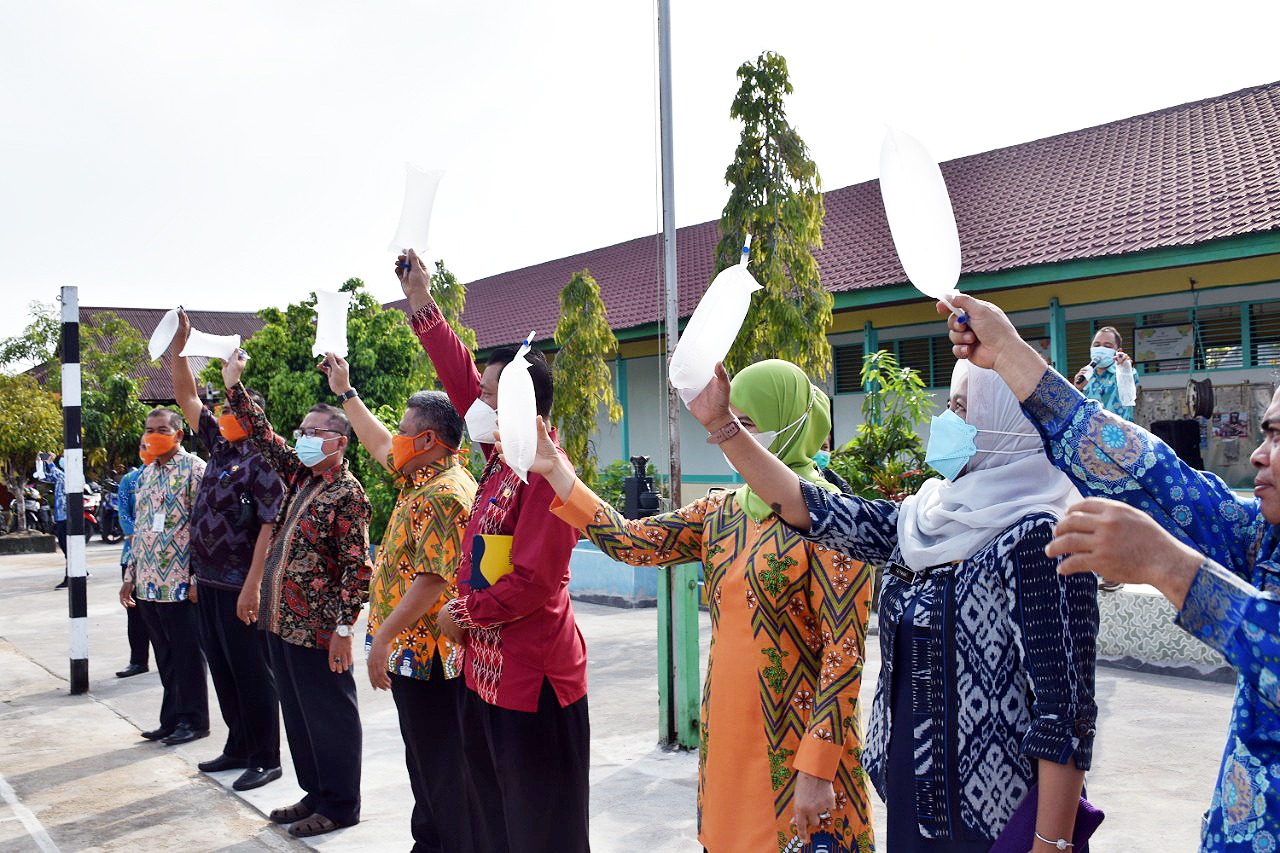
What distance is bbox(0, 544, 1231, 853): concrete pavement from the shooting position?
4.68 metres

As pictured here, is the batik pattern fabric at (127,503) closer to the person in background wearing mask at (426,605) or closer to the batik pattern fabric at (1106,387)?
the person in background wearing mask at (426,605)

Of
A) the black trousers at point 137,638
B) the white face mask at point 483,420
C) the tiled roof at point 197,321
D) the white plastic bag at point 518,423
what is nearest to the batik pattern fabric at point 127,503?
the black trousers at point 137,638

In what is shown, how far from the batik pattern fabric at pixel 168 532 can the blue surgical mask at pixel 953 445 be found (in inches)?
215

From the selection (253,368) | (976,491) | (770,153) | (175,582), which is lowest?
(175,582)

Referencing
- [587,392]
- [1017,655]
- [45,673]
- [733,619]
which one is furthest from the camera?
[587,392]

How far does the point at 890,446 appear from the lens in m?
9.69

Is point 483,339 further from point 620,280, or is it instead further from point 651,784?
point 651,784

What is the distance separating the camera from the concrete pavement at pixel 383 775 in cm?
468

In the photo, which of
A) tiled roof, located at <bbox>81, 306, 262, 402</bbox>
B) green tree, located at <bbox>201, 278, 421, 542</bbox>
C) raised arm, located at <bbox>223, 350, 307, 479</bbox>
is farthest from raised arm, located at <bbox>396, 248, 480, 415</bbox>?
tiled roof, located at <bbox>81, 306, 262, 402</bbox>

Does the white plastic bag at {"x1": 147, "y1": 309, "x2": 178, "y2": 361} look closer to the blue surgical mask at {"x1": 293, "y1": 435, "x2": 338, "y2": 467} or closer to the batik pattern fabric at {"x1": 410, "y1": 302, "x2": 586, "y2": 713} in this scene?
the blue surgical mask at {"x1": 293, "y1": 435, "x2": 338, "y2": 467}

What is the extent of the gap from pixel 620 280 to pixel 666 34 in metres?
13.6

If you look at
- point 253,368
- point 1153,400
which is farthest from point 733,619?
point 253,368

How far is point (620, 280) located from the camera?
827 inches

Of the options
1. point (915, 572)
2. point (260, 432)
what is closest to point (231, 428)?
point (260, 432)
